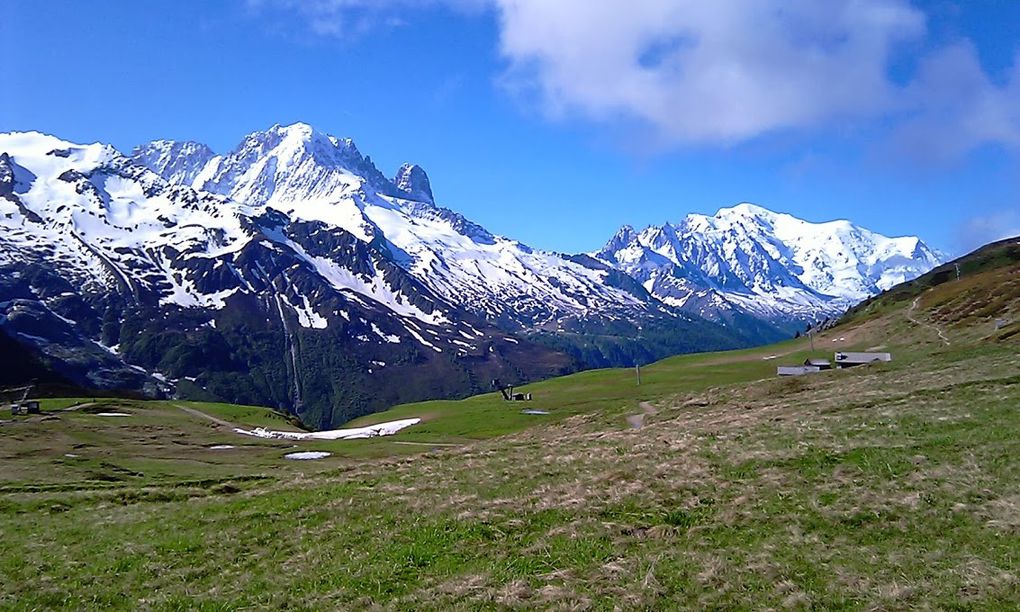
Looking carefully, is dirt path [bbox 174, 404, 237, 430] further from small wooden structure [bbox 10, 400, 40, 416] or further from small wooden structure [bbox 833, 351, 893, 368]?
small wooden structure [bbox 833, 351, 893, 368]

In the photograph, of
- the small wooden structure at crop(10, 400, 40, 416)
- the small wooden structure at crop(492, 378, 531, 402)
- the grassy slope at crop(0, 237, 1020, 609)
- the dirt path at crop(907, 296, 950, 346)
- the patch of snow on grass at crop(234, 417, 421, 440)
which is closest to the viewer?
the grassy slope at crop(0, 237, 1020, 609)

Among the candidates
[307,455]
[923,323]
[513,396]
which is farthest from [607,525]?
[923,323]

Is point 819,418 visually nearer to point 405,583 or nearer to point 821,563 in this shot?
point 821,563

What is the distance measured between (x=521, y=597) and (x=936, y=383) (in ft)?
132

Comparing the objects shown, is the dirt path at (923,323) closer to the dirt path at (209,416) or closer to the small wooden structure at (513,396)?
the small wooden structure at (513,396)

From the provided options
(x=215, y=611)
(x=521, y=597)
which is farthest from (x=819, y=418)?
(x=215, y=611)

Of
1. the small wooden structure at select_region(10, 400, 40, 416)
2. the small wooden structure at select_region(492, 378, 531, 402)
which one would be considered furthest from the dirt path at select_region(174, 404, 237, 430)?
the small wooden structure at select_region(492, 378, 531, 402)

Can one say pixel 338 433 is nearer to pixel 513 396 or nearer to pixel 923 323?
pixel 513 396

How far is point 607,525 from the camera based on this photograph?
2280cm

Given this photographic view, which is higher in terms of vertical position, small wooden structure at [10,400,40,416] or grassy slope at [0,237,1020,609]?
small wooden structure at [10,400,40,416]

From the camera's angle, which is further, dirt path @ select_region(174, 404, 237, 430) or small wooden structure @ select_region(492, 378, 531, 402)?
small wooden structure @ select_region(492, 378, 531, 402)

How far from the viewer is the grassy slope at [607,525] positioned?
17828mm

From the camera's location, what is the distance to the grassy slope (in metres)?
17.8

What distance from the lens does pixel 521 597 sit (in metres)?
18.0
